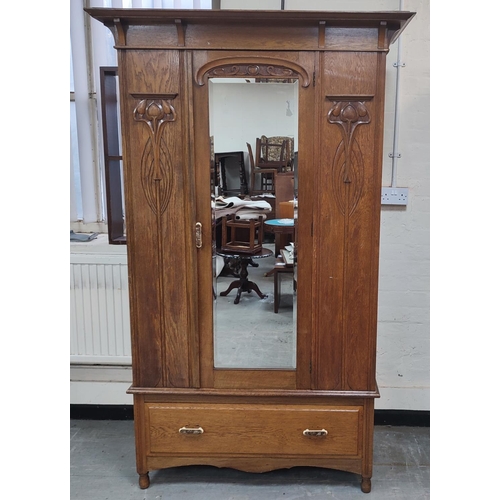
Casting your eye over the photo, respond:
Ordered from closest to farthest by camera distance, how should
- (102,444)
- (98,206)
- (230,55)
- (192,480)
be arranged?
(230,55), (192,480), (102,444), (98,206)

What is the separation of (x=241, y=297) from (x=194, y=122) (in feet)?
2.42

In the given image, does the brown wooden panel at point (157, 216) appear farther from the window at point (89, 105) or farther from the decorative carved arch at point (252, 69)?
the window at point (89, 105)

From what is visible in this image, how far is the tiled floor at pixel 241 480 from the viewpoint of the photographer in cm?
202

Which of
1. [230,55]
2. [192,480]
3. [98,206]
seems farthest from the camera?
[98,206]

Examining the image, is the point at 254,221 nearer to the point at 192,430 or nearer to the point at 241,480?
the point at 192,430

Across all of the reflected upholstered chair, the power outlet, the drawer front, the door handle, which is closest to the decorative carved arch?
the reflected upholstered chair

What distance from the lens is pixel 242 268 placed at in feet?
6.27

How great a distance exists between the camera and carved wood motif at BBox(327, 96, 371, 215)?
1780 millimetres

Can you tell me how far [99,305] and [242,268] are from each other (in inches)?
38.8

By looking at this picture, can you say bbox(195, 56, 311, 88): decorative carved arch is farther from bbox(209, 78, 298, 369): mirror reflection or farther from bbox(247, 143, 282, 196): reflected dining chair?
bbox(247, 143, 282, 196): reflected dining chair

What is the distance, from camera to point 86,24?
2.50 meters

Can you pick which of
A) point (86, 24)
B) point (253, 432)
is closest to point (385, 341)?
point (253, 432)

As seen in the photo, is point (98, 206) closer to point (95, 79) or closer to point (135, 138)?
point (95, 79)

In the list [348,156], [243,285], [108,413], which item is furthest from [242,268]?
[108,413]
